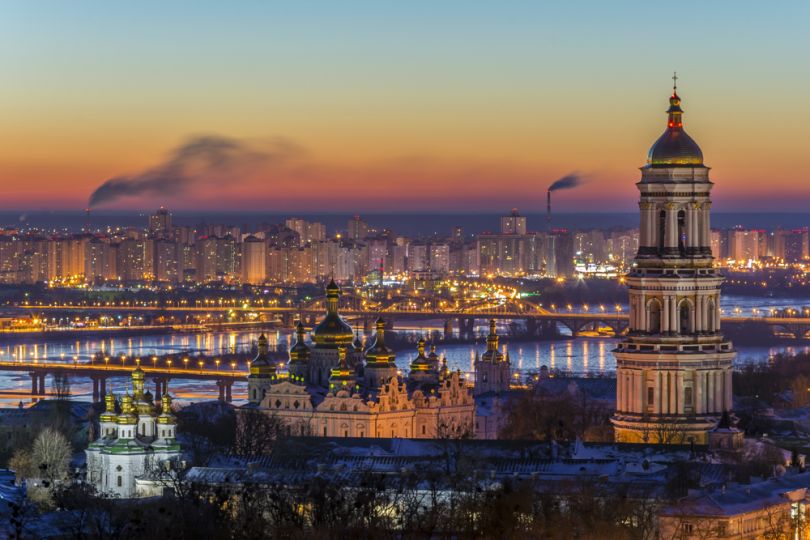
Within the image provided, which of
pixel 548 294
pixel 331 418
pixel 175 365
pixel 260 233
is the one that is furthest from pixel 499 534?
pixel 260 233

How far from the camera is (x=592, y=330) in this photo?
78.9 meters

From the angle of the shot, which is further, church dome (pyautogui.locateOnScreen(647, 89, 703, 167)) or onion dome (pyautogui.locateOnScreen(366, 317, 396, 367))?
onion dome (pyautogui.locateOnScreen(366, 317, 396, 367))

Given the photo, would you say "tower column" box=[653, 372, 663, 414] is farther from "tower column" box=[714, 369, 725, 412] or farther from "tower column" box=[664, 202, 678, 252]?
"tower column" box=[664, 202, 678, 252]

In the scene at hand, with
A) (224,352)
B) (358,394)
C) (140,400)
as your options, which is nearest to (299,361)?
(358,394)

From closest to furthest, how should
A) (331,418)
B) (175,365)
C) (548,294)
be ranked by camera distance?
(331,418)
(175,365)
(548,294)

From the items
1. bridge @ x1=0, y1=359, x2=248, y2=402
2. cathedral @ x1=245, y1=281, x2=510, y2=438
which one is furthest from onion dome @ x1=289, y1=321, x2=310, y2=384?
bridge @ x1=0, y1=359, x2=248, y2=402

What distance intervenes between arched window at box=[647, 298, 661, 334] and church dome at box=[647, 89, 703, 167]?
1.48m

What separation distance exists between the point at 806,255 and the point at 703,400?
129383 millimetres

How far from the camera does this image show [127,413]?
87.6 feet

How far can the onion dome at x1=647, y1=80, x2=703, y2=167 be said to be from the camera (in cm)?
2748

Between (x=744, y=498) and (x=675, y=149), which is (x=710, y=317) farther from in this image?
(x=744, y=498)

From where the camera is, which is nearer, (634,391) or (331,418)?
(634,391)

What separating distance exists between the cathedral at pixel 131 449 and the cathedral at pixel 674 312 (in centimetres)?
488

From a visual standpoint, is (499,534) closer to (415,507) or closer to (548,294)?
(415,507)
